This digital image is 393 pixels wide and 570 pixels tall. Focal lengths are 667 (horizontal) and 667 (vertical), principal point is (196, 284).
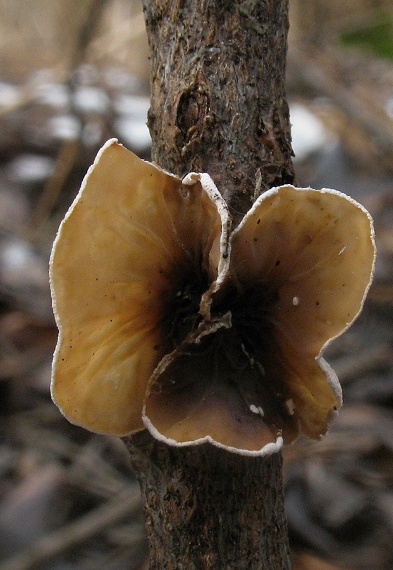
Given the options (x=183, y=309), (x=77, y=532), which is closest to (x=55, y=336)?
(x=77, y=532)

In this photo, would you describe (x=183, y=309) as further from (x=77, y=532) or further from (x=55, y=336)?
(x=55, y=336)

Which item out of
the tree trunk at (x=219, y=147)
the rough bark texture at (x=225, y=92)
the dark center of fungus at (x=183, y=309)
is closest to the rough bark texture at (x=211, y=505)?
the tree trunk at (x=219, y=147)

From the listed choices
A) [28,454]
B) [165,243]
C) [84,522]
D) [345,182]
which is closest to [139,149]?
[345,182]

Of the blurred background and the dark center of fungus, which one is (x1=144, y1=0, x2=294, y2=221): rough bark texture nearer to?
the dark center of fungus

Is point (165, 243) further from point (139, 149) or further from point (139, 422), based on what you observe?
point (139, 149)

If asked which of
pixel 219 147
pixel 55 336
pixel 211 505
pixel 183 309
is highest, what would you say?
pixel 219 147
